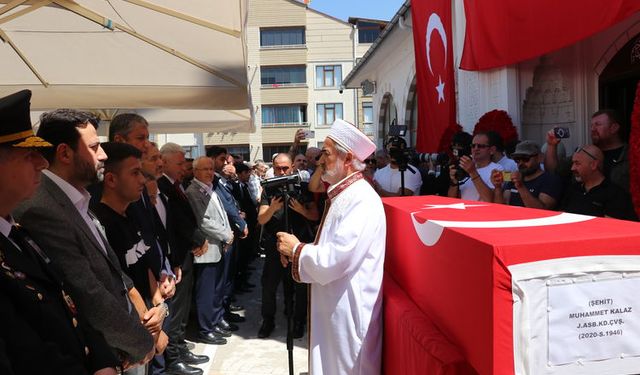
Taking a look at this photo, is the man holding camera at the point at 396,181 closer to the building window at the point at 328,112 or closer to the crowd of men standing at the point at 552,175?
the crowd of men standing at the point at 552,175

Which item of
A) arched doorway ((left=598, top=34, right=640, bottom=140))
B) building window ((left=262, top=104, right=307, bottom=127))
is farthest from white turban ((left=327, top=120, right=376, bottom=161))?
building window ((left=262, top=104, right=307, bottom=127))

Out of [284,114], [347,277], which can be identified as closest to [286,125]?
[284,114]

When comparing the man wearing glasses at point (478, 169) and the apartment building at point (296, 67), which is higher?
the apartment building at point (296, 67)

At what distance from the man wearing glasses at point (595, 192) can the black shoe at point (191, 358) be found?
3.01 m

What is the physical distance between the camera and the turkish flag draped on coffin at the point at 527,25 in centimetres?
351

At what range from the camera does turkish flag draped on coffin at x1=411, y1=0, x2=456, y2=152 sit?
7004 mm

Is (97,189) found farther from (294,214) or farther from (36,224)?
(294,214)

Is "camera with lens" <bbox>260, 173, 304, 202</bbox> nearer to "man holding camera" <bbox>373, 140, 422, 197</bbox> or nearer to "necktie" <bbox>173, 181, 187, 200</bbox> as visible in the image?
"necktie" <bbox>173, 181, 187, 200</bbox>

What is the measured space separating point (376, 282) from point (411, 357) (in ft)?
2.10

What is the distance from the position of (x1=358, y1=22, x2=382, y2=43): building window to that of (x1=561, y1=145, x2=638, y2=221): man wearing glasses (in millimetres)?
30930

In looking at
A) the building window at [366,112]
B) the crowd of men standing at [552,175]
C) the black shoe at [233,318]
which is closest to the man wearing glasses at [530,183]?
the crowd of men standing at [552,175]

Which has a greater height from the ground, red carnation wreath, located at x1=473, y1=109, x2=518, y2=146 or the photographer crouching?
red carnation wreath, located at x1=473, y1=109, x2=518, y2=146

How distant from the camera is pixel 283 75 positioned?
32188 mm

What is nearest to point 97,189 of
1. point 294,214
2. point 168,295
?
point 168,295
